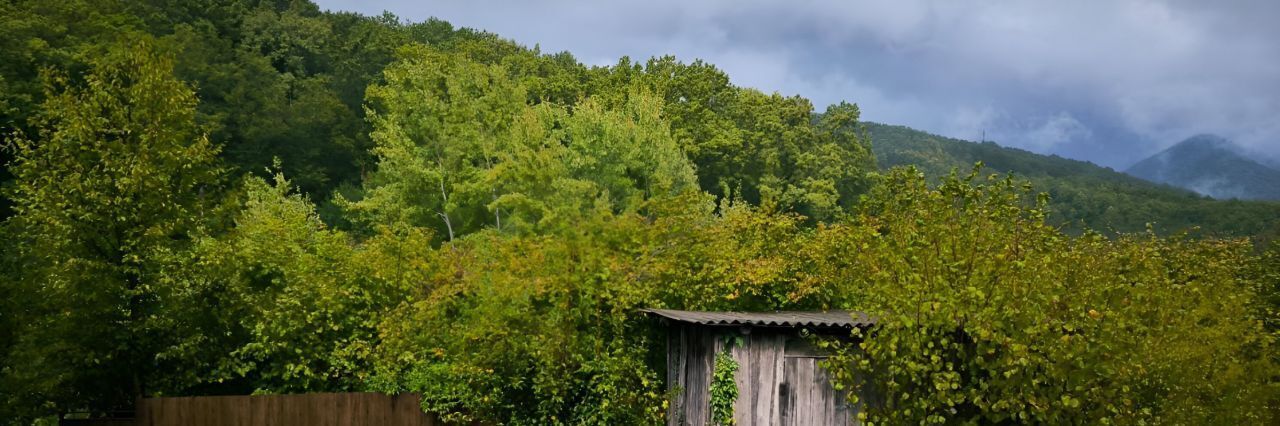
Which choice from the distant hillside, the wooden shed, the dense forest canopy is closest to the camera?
the dense forest canopy

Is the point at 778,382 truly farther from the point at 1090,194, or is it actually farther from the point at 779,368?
the point at 1090,194

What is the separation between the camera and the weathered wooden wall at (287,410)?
16781 millimetres

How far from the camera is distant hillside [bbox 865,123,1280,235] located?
292 feet

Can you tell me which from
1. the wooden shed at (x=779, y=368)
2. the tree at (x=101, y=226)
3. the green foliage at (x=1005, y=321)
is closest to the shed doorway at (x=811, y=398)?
the wooden shed at (x=779, y=368)

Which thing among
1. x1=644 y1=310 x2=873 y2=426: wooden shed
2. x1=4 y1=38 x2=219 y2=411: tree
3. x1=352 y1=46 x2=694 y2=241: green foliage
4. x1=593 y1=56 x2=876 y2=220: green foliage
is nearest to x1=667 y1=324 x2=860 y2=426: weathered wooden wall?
x1=644 y1=310 x2=873 y2=426: wooden shed

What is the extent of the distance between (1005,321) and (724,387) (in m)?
4.69

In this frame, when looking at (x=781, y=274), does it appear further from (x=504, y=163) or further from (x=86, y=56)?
(x=86, y=56)

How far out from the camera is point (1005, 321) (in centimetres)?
1137

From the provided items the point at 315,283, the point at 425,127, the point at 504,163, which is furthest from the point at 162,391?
the point at 425,127

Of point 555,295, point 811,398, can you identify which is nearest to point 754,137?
point 555,295

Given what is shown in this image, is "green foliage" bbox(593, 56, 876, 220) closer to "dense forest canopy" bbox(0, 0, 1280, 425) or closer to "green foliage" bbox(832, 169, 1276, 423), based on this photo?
"dense forest canopy" bbox(0, 0, 1280, 425)

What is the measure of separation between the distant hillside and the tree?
54118 mm

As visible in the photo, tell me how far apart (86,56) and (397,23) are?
56146 millimetres

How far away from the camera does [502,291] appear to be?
17.9 metres
